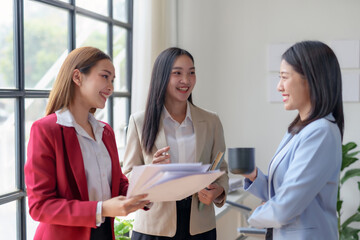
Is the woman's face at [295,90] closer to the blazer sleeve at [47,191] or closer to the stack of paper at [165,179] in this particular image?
the stack of paper at [165,179]

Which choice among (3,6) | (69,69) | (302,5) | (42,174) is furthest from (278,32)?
(42,174)

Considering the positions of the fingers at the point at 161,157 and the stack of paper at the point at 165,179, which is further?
the fingers at the point at 161,157

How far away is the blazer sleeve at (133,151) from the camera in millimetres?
2159

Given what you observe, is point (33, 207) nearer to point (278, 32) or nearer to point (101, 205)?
point (101, 205)

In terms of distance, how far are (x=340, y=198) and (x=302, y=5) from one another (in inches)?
66.1

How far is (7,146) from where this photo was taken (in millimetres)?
2398

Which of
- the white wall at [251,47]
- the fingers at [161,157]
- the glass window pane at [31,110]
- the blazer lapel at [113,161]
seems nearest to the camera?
the blazer lapel at [113,161]

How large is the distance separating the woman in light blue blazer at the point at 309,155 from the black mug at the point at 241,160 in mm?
115

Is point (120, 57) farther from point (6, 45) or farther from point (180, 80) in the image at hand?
point (180, 80)

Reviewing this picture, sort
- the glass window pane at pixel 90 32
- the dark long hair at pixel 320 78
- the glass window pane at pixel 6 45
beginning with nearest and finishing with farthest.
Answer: the dark long hair at pixel 320 78, the glass window pane at pixel 6 45, the glass window pane at pixel 90 32

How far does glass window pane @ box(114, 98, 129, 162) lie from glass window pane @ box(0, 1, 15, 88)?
4.16 feet

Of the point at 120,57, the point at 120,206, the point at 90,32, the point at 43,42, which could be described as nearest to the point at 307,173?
the point at 120,206

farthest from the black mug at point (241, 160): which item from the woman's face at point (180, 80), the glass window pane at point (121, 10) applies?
the glass window pane at point (121, 10)

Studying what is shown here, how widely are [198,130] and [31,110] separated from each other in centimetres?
102
